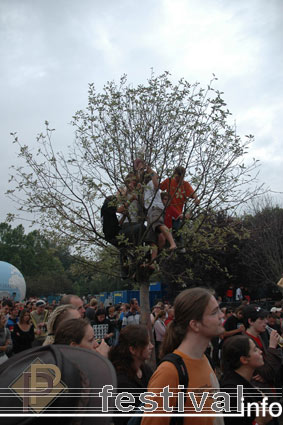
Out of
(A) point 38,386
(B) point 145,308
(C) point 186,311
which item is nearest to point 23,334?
(B) point 145,308

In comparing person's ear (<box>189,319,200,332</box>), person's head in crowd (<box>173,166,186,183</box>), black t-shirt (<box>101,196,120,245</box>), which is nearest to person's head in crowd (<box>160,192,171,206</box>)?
person's head in crowd (<box>173,166,186,183</box>)

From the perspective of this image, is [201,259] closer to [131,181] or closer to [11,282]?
[131,181]

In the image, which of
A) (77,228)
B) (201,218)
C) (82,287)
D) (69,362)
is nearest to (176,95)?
(201,218)

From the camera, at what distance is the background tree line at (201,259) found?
8.41 metres

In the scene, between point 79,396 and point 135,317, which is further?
point 135,317

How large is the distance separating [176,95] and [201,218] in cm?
215

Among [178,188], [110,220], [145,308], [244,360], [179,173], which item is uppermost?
[179,173]

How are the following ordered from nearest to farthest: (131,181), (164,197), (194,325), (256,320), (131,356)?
(194,325) → (131,356) → (256,320) → (131,181) → (164,197)

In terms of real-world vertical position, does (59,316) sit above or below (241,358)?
above

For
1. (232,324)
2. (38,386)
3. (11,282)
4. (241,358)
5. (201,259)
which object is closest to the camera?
(38,386)

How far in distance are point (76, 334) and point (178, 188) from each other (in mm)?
4225

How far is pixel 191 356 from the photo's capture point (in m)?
2.75

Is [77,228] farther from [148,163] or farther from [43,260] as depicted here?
[43,260]

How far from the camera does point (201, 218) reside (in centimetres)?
782
